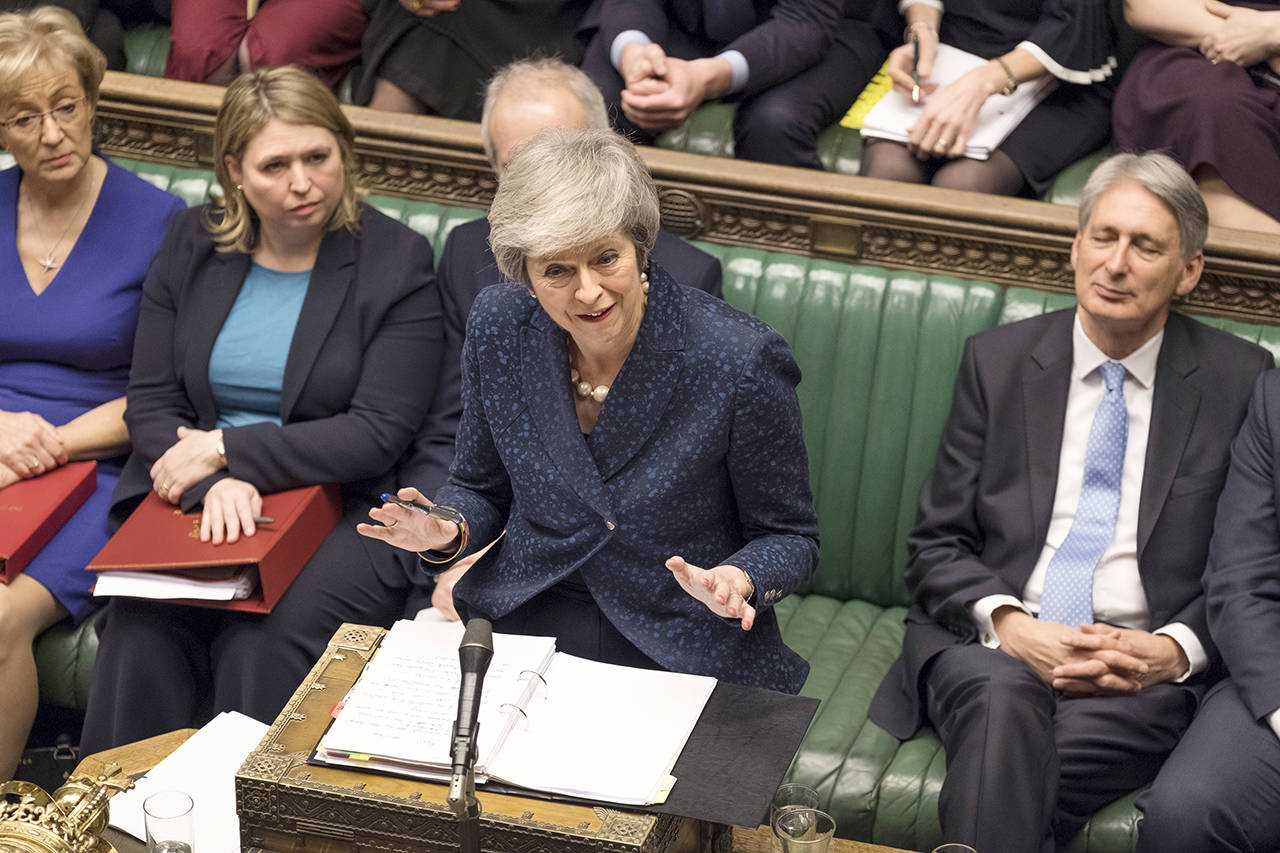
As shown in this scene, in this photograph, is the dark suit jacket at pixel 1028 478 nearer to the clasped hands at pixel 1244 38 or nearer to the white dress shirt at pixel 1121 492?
the white dress shirt at pixel 1121 492

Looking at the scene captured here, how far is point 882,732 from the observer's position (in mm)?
2900

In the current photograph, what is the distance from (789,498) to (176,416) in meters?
1.58

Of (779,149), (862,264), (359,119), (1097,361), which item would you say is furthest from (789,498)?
(359,119)

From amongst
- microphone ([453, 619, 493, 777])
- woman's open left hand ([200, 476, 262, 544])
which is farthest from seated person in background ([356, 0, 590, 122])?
microphone ([453, 619, 493, 777])

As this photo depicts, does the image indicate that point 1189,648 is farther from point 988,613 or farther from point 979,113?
point 979,113

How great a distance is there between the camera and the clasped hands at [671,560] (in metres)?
2.04

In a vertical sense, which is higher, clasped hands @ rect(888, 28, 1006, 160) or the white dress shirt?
clasped hands @ rect(888, 28, 1006, 160)

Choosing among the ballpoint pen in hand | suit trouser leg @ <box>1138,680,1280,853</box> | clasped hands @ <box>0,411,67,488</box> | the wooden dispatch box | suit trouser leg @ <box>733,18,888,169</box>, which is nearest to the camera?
the wooden dispatch box

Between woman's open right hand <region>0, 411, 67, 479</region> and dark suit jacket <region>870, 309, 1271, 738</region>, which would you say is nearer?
dark suit jacket <region>870, 309, 1271, 738</region>

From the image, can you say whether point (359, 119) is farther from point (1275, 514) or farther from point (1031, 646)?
point (1275, 514)

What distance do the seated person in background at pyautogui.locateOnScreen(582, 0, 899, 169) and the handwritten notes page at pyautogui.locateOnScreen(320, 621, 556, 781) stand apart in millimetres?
1874

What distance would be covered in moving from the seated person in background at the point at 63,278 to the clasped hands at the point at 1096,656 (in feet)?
6.44

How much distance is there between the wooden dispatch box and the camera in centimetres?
183

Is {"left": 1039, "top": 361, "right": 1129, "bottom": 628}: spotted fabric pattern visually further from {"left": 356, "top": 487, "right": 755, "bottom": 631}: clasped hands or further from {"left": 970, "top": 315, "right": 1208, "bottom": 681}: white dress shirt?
{"left": 356, "top": 487, "right": 755, "bottom": 631}: clasped hands
